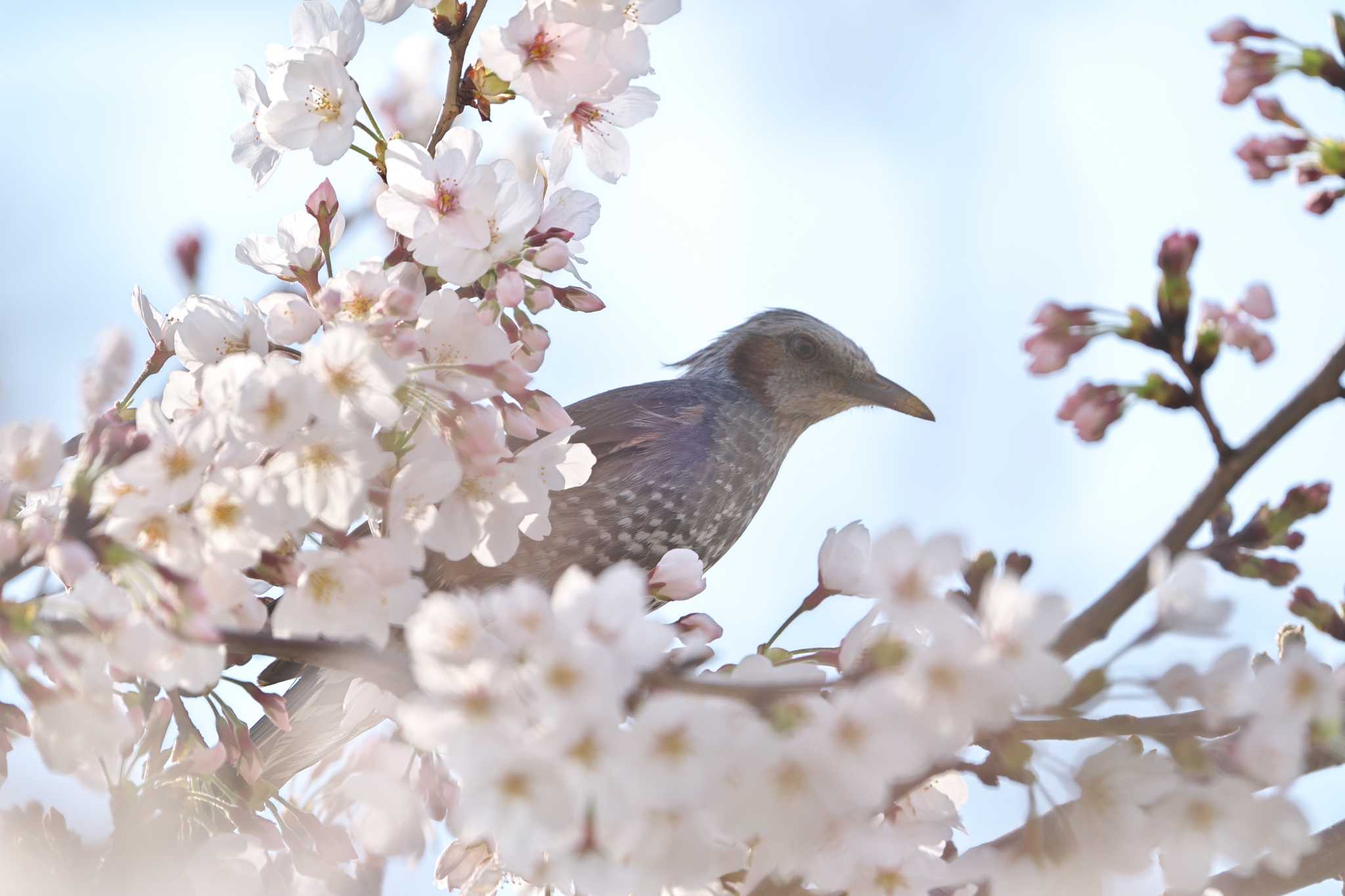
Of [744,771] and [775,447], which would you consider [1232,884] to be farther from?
[775,447]

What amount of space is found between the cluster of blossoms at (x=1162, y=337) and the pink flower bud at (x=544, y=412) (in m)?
0.75

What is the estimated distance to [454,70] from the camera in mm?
2170

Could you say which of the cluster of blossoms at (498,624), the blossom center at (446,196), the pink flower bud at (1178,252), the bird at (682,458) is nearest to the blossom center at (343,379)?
the cluster of blossoms at (498,624)

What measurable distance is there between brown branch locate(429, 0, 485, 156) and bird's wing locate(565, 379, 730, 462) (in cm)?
148

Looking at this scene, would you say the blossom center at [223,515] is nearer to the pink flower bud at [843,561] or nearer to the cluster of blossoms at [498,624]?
the cluster of blossoms at [498,624]

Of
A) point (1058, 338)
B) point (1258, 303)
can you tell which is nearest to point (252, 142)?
point (1058, 338)

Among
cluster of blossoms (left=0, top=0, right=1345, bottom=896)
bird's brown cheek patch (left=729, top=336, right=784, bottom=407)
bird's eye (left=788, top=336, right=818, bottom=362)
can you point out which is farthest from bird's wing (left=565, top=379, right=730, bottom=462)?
cluster of blossoms (left=0, top=0, right=1345, bottom=896)

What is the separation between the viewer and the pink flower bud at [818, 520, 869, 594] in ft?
6.84

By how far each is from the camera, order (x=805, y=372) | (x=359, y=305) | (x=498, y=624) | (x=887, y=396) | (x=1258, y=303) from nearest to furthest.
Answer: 1. (x=498, y=624)
2. (x=1258, y=303)
3. (x=359, y=305)
4. (x=887, y=396)
5. (x=805, y=372)

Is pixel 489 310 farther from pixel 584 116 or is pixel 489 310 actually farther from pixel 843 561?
pixel 843 561

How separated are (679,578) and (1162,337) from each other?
0.93 metres

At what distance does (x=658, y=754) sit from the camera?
4.16ft

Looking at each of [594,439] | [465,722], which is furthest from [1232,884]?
[594,439]

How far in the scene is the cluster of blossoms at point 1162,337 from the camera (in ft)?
5.21
